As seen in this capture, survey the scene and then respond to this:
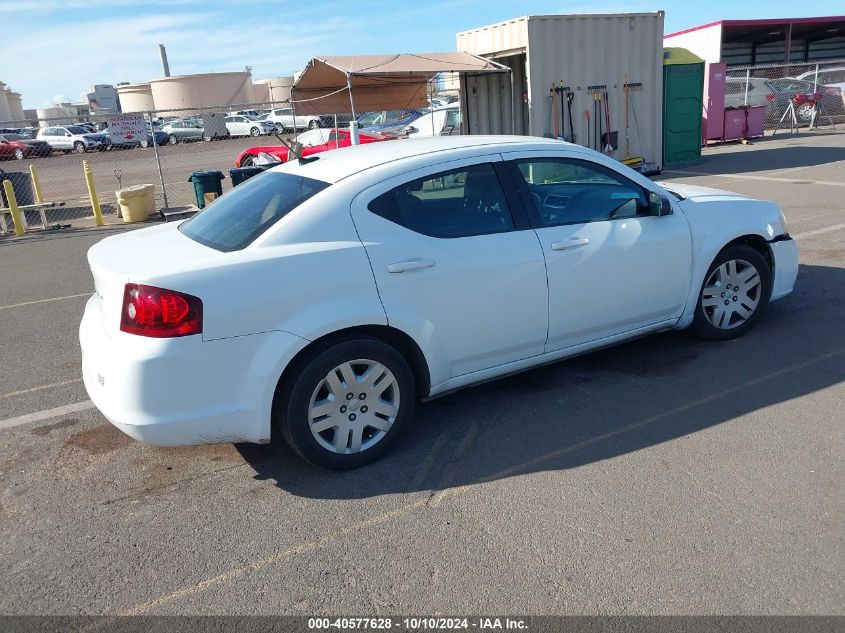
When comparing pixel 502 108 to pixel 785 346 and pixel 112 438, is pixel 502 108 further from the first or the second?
pixel 112 438

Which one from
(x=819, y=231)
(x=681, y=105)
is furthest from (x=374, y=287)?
(x=681, y=105)

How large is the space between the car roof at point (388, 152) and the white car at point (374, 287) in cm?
2

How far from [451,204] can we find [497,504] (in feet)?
5.48

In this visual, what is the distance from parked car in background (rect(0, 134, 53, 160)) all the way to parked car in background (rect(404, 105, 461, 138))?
23.5 m

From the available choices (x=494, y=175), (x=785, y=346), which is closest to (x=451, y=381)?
(x=494, y=175)

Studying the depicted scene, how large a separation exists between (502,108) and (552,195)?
11317 millimetres

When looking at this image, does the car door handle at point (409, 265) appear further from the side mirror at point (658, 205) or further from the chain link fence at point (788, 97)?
the chain link fence at point (788, 97)

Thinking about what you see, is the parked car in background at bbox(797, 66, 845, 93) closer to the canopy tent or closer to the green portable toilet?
the green portable toilet

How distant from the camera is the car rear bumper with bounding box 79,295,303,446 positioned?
3.22 metres

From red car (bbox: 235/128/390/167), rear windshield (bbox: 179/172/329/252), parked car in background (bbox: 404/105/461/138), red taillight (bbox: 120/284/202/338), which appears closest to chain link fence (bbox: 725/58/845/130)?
parked car in background (bbox: 404/105/461/138)

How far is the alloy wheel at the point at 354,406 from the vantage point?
3568 mm

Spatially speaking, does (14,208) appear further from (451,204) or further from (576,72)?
(451,204)

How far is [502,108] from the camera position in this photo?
49.7ft

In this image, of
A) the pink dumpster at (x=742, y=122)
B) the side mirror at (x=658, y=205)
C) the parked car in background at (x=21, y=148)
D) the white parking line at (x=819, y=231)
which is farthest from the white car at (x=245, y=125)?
the side mirror at (x=658, y=205)
